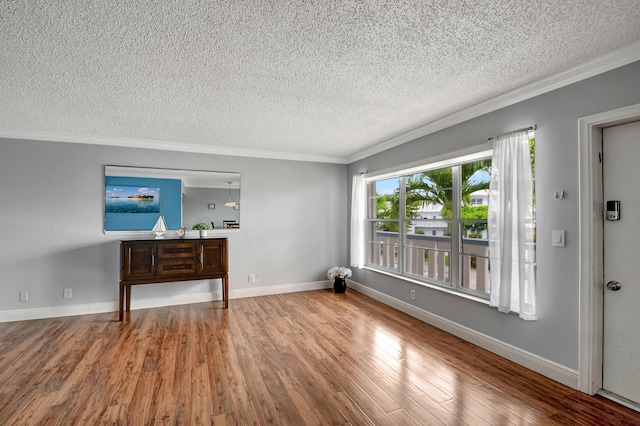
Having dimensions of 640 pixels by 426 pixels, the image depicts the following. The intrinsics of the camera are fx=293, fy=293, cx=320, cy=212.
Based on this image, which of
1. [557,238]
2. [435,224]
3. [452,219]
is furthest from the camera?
[435,224]

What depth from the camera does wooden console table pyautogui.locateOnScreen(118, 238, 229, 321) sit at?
12.8 feet

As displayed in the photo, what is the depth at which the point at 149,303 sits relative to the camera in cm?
444

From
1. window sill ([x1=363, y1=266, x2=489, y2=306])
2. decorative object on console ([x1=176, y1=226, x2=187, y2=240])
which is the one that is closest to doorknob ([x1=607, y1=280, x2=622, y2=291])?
window sill ([x1=363, y1=266, x2=489, y2=306])

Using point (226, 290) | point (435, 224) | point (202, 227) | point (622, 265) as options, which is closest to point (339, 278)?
point (226, 290)

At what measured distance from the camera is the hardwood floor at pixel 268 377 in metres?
2.01

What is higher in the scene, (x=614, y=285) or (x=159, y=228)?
(x=159, y=228)

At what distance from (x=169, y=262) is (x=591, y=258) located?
458 centimetres

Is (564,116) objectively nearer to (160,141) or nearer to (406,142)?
(406,142)

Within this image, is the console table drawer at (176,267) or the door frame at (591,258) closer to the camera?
the door frame at (591,258)

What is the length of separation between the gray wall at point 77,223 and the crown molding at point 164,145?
0.07 meters

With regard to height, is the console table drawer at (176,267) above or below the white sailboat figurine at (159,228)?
below

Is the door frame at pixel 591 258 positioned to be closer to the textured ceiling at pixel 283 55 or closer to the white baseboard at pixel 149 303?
the textured ceiling at pixel 283 55

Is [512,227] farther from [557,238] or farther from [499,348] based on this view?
[499,348]

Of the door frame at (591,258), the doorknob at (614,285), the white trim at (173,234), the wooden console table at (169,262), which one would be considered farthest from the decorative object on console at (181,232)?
the doorknob at (614,285)
